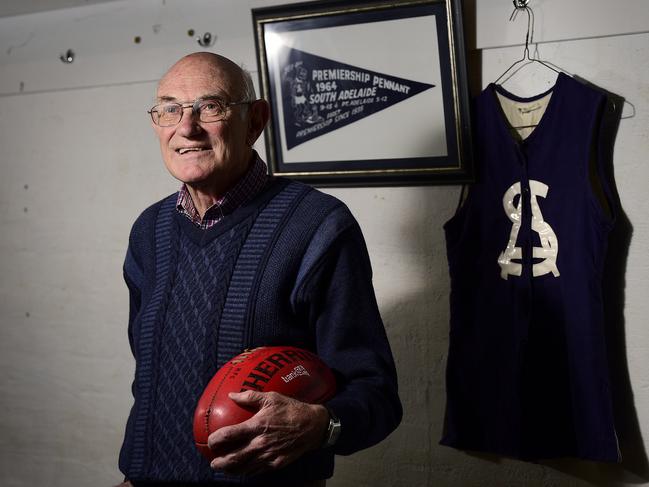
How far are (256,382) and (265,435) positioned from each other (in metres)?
0.11

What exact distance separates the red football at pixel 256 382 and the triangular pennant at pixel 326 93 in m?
1.16

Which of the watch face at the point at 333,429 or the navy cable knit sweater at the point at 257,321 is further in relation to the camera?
the navy cable knit sweater at the point at 257,321

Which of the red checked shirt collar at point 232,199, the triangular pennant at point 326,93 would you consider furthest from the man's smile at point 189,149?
the triangular pennant at point 326,93

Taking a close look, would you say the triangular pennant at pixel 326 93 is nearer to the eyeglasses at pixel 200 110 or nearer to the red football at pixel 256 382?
→ the eyeglasses at pixel 200 110

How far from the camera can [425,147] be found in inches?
90.8

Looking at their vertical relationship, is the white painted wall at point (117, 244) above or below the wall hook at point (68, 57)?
below

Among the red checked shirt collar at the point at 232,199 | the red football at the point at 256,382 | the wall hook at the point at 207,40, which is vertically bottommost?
the red football at the point at 256,382

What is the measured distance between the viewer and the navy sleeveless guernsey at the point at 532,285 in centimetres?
203

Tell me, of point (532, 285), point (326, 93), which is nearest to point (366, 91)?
point (326, 93)

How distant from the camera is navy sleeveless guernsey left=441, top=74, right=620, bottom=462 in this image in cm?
203

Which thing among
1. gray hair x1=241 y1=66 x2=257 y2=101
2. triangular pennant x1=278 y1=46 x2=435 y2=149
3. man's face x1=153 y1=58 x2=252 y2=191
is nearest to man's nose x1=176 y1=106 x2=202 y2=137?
man's face x1=153 y1=58 x2=252 y2=191

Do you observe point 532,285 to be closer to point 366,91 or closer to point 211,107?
point 366,91

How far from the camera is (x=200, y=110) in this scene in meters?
1.53

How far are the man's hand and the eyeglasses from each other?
590 millimetres
